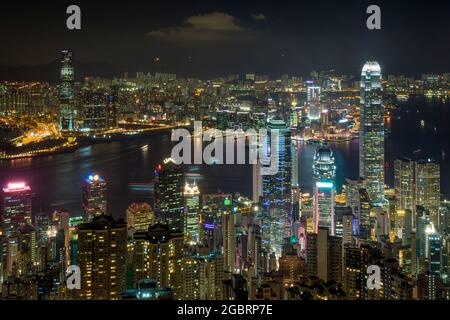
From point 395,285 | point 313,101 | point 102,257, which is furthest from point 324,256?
point 313,101

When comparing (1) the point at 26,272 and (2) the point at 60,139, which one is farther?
(2) the point at 60,139

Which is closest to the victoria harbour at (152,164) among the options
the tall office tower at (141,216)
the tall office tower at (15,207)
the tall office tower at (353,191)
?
the tall office tower at (15,207)

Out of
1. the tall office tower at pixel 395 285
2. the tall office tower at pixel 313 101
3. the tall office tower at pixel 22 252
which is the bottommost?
the tall office tower at pixel 22 252

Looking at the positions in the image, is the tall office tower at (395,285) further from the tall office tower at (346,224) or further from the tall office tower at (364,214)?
the tall office tower at (364,214)

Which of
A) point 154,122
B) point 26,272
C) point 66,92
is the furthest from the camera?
point 154,122

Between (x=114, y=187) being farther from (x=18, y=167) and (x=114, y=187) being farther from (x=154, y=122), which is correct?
(x=154, y=122)

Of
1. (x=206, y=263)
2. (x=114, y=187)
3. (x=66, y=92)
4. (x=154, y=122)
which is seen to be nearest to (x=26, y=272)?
(x=206, y=263)

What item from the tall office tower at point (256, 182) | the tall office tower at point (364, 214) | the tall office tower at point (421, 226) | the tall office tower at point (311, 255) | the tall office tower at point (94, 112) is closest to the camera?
the tall office tower at point (311, 255)
